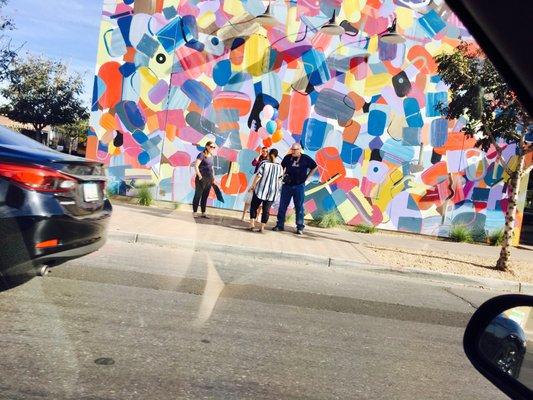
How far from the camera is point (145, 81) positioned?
39.4ft

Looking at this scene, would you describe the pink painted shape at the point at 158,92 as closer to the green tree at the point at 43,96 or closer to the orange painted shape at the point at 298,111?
the orange painted shape at the point at 298,111

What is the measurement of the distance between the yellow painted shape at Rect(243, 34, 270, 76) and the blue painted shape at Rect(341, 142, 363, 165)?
271cm

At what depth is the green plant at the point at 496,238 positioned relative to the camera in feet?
39.4

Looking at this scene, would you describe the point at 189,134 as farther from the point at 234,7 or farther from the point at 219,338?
the point at 219,338

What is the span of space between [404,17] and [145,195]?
7.57 metres

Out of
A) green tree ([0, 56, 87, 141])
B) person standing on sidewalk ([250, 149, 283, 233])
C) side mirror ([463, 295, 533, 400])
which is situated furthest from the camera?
green tree ([0, 56, 87, 141])

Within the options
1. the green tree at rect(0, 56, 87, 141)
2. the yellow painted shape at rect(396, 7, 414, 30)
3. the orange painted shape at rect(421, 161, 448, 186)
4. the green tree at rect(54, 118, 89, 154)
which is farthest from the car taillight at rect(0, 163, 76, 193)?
the green tree at rect(54, 118, 89, 154)

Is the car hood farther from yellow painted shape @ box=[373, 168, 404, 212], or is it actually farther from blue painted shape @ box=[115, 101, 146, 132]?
yellow painted shape @ box=[373, 168, 404, 212]

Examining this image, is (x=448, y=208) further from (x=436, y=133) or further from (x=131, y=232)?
(x=131, y=232)

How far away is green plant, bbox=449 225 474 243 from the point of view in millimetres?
11914

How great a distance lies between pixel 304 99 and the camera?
1198 centimetres

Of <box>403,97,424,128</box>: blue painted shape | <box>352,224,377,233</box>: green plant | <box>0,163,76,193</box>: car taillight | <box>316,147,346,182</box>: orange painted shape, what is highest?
<box>403,97,424,128</box>: blue painted shape

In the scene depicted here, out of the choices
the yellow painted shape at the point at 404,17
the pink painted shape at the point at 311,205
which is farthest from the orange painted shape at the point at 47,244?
the yellow painted shape at the point at 404,17

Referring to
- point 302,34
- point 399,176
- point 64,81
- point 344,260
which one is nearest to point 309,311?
point 344,260
